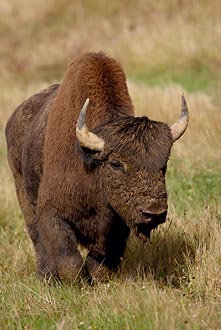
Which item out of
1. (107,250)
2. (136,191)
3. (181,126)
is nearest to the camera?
(136,191)

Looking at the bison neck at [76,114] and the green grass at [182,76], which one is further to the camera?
the green grass at [182,76]

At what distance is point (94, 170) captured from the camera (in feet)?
24.3

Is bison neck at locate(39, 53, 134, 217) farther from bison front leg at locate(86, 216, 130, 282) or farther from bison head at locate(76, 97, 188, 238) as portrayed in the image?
bison front leg at locate(86, 216, 130, 282)

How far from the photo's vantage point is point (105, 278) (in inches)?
313

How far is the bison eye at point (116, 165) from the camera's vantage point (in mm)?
7012

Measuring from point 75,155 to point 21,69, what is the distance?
677 inches

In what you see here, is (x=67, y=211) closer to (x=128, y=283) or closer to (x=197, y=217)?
(x=128, y=283)

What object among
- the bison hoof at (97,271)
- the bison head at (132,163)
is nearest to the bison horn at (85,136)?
the bison head at (132,163)

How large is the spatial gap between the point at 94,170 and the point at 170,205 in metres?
2.66

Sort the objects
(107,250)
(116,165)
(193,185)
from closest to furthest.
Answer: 1. (116,165)
2. (107,250)
3. (193,185)

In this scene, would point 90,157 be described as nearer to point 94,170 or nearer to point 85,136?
point 94,170

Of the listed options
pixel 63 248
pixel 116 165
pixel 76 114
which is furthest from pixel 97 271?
pixel 76 114

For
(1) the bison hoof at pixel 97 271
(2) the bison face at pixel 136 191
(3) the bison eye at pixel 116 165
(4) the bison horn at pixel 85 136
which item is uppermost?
(4) the bison horn at pixel 85 136

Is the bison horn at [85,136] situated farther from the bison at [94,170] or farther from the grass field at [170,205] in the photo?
the grass field at [170,205]
